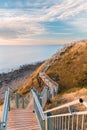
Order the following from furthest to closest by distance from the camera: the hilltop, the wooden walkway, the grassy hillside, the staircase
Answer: the grassy hillside < the hilltop < the wooden walkway < the staircase

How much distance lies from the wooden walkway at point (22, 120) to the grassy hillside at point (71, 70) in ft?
42.5

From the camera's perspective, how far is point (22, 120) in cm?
1142

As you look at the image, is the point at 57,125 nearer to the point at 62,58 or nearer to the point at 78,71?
the point at 78,71

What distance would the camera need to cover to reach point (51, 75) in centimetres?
3058

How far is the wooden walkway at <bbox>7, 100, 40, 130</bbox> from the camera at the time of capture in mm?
10673

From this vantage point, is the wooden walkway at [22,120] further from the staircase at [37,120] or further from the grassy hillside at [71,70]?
the grassy hillside at [71,70]

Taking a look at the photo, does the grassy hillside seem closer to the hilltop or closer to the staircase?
the hilltop

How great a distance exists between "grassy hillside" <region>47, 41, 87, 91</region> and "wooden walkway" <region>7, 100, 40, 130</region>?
12948mm

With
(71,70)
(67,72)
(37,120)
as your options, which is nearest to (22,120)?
(37,120)

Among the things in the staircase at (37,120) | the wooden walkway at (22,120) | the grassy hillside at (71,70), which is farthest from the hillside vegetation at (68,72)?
the staircase at (37,120)

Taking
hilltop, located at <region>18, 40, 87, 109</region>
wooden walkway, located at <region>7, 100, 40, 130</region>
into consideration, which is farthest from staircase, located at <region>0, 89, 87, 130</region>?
hilltop, located at <region>18, 40, 87, 109</region>

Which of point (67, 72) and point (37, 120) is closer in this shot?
point (37, 120)

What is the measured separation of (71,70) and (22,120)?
70.1 feet

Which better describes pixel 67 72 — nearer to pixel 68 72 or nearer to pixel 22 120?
pixel 68 72
